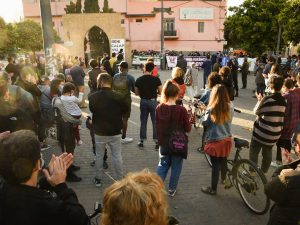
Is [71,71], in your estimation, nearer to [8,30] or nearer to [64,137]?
[64,137]

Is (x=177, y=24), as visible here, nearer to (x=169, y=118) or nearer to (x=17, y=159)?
(x=169, y=118)

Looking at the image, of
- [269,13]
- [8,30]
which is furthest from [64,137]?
[8,30]

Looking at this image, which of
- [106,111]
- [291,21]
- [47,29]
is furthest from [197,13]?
[106,111]

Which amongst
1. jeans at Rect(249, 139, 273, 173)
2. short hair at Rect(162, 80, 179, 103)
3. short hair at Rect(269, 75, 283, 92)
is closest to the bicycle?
jeans at Rect(249, 139, 273, 173)

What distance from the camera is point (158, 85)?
7410 millimetres

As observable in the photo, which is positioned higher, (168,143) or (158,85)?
(158,85)

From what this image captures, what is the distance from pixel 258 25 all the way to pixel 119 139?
2336 centimetres

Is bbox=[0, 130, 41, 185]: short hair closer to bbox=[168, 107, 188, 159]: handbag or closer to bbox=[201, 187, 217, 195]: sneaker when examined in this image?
bbox=[168, 107, 188, 159]: handbag

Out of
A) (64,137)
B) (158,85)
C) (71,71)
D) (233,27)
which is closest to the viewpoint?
(64,137)

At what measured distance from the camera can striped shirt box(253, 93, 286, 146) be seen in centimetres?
528

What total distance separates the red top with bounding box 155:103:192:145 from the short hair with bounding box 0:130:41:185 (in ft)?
8.88

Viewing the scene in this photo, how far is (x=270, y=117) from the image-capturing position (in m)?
5.31

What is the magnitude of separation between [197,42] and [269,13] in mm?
22546

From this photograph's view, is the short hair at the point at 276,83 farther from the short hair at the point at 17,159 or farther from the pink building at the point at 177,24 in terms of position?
the pink building at the point at 177,24
